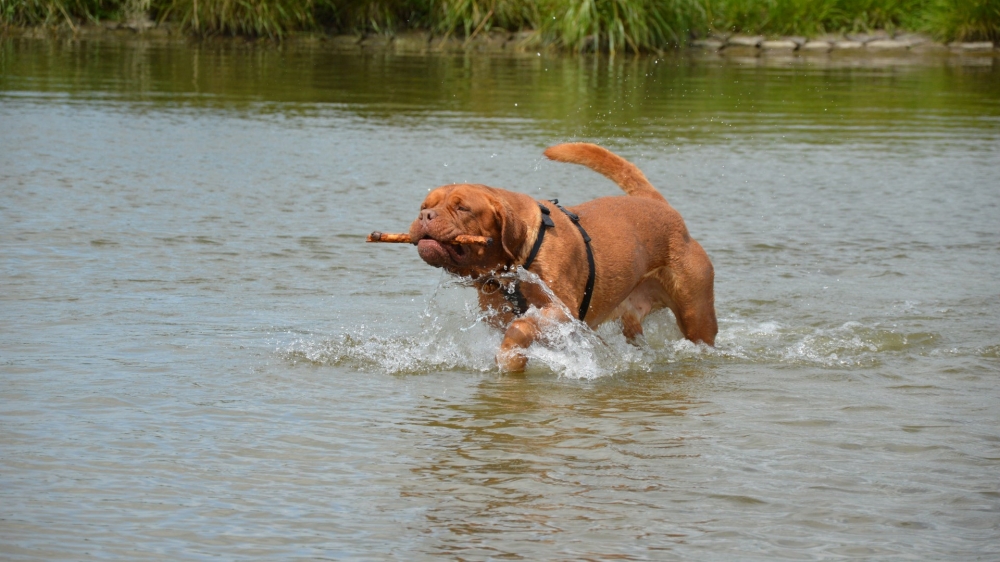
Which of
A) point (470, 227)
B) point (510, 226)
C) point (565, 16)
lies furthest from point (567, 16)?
point (470, 227)

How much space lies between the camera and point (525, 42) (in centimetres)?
2678

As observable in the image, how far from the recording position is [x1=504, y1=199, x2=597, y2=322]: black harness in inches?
239

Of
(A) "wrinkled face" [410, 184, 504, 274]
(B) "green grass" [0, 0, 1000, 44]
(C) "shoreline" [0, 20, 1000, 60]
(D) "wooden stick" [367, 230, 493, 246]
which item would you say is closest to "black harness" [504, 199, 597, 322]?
(A) "wrinkled face" [410, 184, 504, 274]

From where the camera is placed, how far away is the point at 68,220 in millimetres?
9602

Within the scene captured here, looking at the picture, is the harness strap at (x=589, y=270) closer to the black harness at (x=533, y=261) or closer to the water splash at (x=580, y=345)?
the black harness at (x=533, y=261)

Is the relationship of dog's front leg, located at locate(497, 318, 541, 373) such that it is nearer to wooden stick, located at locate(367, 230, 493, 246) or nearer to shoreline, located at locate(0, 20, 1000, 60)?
wooden stick, located at locate(367, 230, 493, 246)

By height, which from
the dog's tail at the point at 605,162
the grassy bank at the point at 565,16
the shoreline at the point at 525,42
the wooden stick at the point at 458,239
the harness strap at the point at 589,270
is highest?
the grassy bank at the point at 565,16

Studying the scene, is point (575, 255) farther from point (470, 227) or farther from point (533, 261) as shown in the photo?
point (470, 227)

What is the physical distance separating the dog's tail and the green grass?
18.5 metres

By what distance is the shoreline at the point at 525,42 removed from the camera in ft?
86.7

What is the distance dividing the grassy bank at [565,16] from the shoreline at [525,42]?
0.19m

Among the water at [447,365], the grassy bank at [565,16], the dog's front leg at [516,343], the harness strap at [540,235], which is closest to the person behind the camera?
the water at [447,365]

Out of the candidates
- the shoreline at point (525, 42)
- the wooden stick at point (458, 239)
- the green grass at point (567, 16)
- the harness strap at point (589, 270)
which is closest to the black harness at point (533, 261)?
the harness strap at point (589, 270)

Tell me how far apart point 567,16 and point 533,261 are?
20224mm
